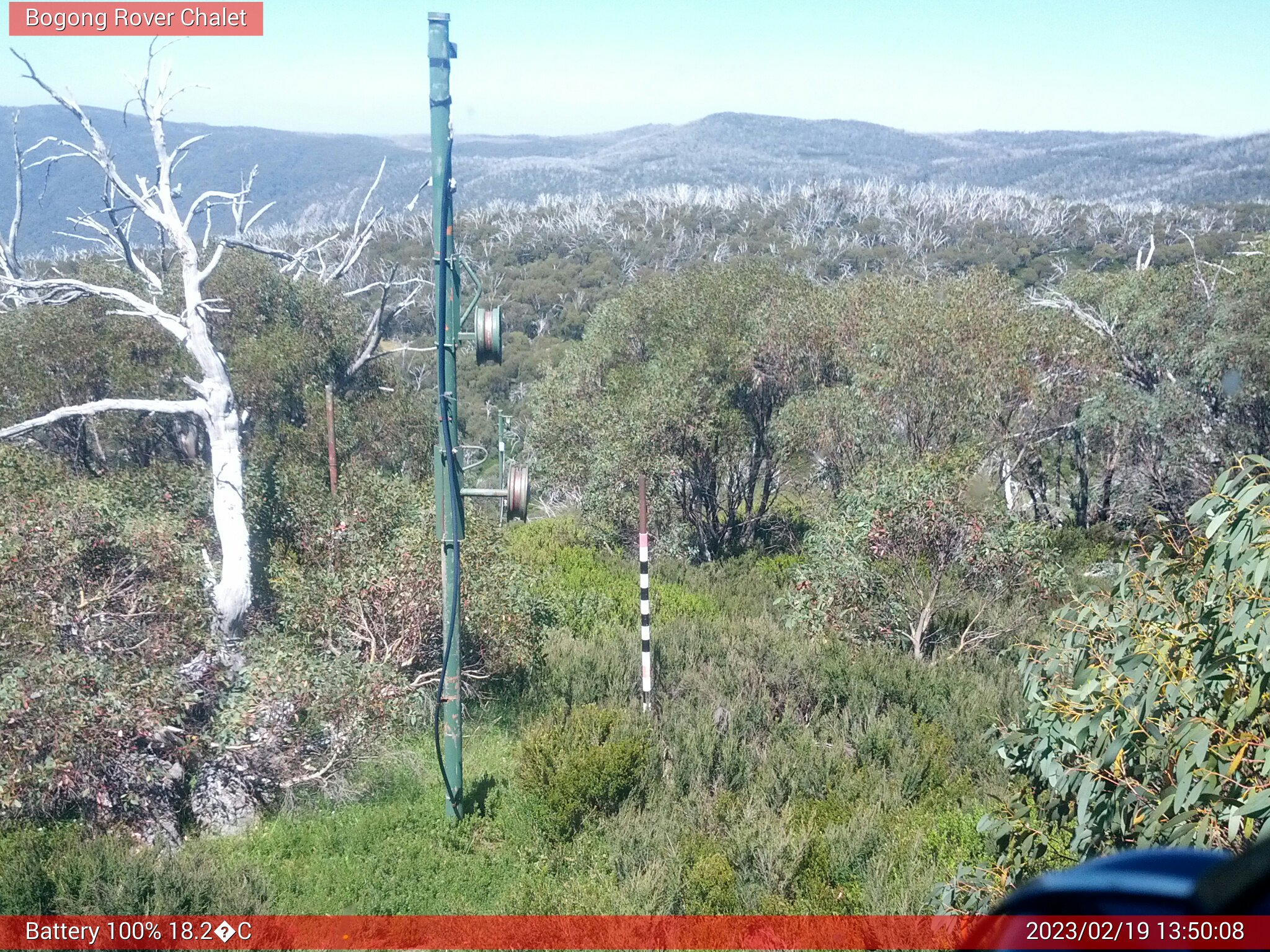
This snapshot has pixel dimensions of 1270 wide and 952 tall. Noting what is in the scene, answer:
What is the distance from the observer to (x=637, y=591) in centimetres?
1622

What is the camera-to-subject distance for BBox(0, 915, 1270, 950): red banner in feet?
18.5

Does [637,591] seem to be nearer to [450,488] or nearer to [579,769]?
[579,769]

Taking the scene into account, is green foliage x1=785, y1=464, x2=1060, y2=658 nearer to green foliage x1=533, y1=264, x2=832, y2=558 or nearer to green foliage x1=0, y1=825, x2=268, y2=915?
green foliage x1=533, y1=264, x2=832, y2=558

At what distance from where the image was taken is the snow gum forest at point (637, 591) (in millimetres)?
4594

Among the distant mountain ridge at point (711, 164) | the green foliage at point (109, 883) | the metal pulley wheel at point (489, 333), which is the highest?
the distant mountain ridge at point (711, 164)

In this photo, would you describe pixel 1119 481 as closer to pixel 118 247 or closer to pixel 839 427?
pixel 839 427

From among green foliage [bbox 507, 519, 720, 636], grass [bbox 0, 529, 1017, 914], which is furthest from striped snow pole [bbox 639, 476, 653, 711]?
green foliage [bbox 507, 519, 720, 636]

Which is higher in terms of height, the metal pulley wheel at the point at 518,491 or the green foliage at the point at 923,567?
the metal pulley wheel at the point at 518,491

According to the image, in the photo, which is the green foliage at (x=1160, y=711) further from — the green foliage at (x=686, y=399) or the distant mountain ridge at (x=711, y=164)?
the distant mountain ridge at (x=711, y=164)

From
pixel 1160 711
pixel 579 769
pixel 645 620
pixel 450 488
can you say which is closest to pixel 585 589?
pixel 645 620

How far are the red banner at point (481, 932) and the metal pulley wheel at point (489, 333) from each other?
371 cm

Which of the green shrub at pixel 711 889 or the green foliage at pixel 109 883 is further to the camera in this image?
the green shrub at pixel 711 889

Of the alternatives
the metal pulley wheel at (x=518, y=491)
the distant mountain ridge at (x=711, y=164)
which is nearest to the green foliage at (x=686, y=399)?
the metal pulley wheel at (x=518, y=491)

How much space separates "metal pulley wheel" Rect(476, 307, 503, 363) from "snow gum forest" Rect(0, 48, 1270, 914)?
3.28m
